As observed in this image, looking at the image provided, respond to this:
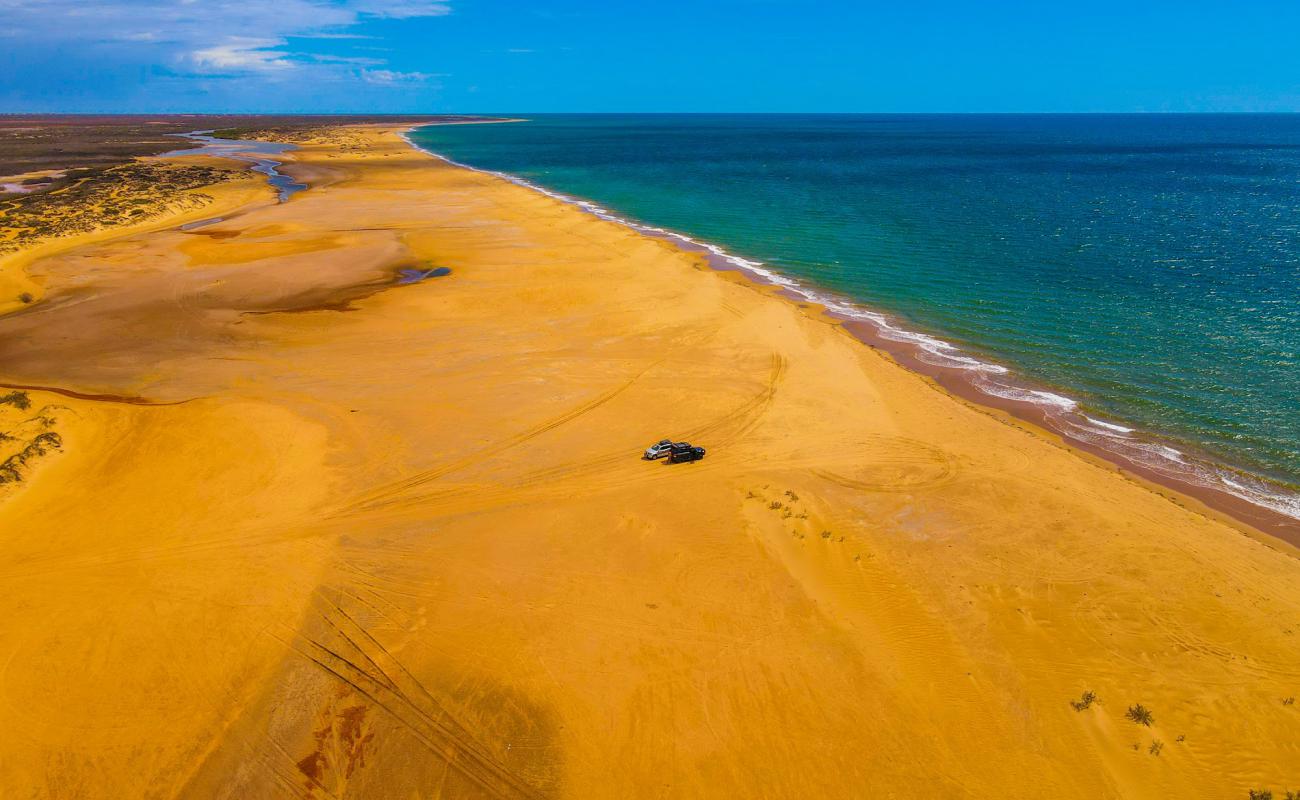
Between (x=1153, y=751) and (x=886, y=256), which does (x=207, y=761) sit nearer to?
(x=1153, y=751)

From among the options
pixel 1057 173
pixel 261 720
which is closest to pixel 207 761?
pixel 261 720

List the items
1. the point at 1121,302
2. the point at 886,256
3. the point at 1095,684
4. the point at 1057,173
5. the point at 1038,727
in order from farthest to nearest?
the point at 1057,173 → the point at 886,256 → the point at 1121,302 → the point at 1095,684 → the point at 1038,727

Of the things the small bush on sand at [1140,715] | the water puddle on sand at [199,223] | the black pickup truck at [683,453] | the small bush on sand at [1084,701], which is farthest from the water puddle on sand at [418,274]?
the small bush on sand at [1140,715]

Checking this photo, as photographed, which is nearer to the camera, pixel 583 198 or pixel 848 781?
pixel 848 781

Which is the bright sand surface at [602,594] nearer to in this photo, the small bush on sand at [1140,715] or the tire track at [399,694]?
the tire track at [399,694]

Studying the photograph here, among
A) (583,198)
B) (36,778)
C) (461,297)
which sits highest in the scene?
(583,198)

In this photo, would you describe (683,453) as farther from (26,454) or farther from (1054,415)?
(26,454)

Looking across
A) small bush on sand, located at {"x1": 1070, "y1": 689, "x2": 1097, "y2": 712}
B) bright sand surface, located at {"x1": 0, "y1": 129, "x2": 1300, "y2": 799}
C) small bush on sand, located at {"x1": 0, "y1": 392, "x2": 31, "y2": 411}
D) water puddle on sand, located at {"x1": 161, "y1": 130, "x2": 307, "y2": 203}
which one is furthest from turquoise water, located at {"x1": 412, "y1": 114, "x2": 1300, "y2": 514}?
small bush on sand, located at {"x1": 0, "y1": 392, "x2": 31, "y2": 411}
